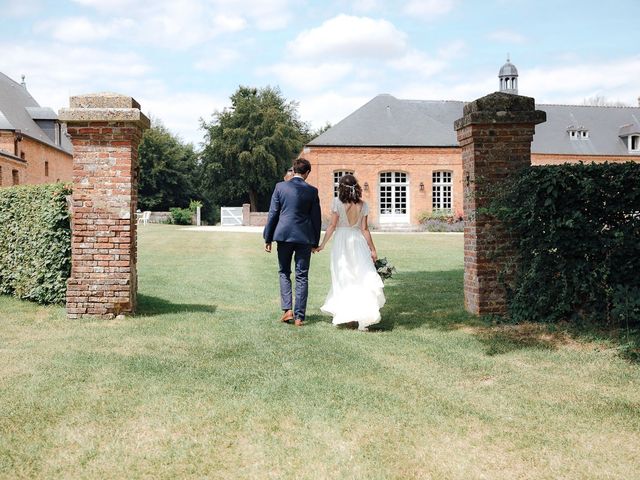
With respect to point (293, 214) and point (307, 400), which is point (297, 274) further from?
point (307, 400)

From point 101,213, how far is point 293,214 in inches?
88.0

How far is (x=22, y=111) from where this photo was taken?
39.7 metres

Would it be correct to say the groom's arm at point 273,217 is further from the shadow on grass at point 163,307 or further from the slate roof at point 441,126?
the slate roof at point 441,126

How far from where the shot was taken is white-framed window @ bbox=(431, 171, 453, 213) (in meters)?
36.1

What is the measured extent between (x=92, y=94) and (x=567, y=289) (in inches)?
228

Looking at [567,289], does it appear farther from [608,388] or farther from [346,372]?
[346,372]

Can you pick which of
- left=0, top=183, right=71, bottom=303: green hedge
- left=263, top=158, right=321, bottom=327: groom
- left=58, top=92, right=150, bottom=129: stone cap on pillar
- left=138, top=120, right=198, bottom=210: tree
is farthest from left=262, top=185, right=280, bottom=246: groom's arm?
left=138, top=120, right=198, bottom=210: tree

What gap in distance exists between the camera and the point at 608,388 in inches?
166

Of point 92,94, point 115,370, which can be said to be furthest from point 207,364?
point 92,94

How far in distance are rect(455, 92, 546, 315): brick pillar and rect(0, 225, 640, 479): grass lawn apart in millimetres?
616

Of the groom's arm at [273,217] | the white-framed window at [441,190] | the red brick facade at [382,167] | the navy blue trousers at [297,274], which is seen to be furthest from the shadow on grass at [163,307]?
the white-framed window at [441,190]

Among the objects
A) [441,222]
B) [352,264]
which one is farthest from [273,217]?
[441,222]

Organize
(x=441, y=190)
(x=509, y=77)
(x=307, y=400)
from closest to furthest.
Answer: (x=307, y=400) → (x=441, y=190) → (x=509, y=77)

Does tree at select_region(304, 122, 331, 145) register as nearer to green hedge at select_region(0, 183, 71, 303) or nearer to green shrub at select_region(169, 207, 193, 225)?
green shrub at select_region(169, 207, 193, 225)
